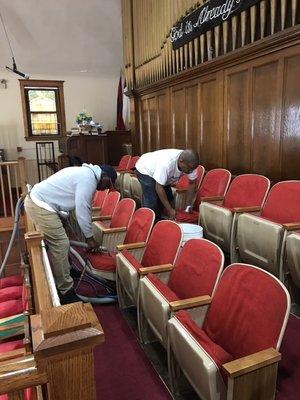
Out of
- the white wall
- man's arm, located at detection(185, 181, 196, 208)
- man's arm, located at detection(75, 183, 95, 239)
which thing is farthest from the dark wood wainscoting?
the white wall

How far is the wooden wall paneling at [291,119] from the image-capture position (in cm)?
294

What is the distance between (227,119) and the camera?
3.82 m

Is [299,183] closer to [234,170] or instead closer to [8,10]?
[234,170]

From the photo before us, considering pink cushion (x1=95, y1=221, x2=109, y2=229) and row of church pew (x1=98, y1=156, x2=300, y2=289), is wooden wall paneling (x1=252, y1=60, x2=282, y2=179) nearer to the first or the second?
row of church pew (x1=98, y1=156, x2=300, y2=289)

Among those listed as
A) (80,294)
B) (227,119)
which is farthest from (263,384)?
(227,119)

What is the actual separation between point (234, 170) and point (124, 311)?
213cm

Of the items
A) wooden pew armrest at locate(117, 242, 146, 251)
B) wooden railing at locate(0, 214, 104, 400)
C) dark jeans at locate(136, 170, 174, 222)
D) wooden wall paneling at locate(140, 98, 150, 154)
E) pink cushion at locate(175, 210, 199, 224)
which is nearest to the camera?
wooden railing at locate(0, 214, 104, 400)

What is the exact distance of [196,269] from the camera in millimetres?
1817

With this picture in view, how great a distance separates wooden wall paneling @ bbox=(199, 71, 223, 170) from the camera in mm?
3938

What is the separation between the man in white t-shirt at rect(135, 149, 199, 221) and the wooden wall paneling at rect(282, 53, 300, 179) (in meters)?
0.87

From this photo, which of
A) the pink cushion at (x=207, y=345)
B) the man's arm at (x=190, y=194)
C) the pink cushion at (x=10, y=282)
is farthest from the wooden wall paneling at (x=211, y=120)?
the pink cushion at (x=207, y=345)

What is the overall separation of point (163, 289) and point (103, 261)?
1055 mm

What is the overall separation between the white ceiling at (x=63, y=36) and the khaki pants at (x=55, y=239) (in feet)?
→ 18.6

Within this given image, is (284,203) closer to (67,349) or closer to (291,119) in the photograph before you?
(291,119)
